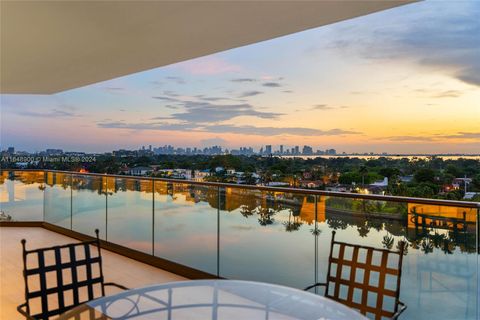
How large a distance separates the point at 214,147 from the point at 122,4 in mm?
9202

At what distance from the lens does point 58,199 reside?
740 cm

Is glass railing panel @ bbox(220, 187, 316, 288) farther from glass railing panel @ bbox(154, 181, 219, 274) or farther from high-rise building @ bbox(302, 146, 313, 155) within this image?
high-rise building @ bbox(302, 146, 313, 155)

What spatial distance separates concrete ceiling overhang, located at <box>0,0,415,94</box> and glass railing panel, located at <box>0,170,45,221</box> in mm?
3155

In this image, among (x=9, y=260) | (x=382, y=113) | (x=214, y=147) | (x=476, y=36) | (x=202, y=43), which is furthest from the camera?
(x=214, y=147)

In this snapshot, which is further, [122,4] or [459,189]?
[459,189]

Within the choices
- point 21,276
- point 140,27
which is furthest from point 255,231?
point 21,276

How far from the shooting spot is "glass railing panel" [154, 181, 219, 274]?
4.59 metres

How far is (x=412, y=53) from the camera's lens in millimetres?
8680

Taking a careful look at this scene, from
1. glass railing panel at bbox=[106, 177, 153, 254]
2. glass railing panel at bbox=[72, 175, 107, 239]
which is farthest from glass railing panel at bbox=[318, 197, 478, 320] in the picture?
glass railing panel at bbox=[72, 175, 107, 239]

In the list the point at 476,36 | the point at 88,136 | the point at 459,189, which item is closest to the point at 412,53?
the point at 476,36

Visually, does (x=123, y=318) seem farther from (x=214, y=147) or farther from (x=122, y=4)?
(x=214, y=147)

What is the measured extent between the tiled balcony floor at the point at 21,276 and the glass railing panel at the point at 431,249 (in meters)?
A: 2.51

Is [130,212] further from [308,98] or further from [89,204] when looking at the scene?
[308,98]

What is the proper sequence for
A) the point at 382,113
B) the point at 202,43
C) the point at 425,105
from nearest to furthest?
the point at 202,43 → the point at 425,105 → the point at 382,113
